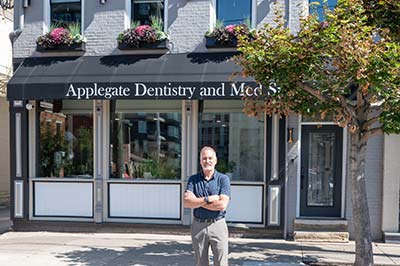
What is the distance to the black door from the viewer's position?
8.07m

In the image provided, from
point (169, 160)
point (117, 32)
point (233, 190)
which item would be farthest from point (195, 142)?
point (117, 32)

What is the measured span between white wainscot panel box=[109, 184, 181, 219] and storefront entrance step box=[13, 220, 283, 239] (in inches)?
8.2

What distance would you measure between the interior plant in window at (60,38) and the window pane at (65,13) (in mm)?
344

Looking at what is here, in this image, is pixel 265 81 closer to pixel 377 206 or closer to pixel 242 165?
pixel 242 165

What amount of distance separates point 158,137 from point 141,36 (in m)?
2.15

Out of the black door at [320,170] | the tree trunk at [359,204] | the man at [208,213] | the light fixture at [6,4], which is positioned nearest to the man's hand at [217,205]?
the man at [208,213]

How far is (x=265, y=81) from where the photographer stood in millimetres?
5570

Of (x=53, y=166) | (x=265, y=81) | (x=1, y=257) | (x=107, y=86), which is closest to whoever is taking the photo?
(x=265, y=81)

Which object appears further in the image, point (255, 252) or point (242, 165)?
point (242, 165)

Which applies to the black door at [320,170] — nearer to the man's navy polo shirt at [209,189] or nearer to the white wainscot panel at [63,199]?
the man's navy polo shirt at [209,189]

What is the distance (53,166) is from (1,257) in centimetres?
264

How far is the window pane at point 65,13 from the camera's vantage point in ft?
28.4

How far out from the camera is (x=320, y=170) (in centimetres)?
818

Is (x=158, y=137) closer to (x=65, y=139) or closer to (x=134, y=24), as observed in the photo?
(x=65, y=139)
